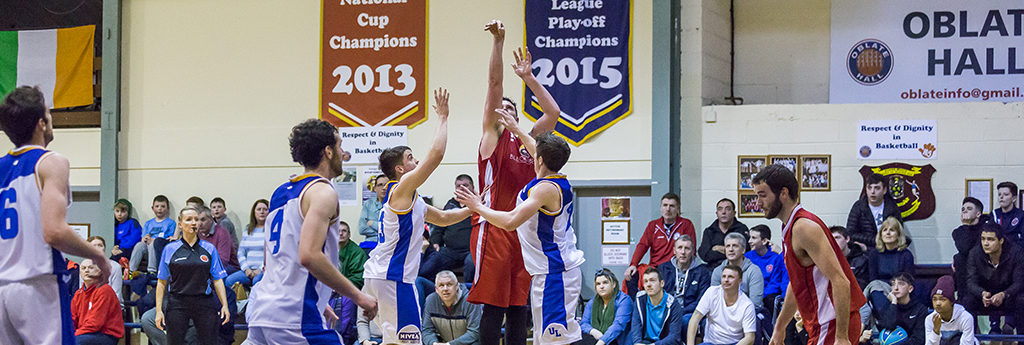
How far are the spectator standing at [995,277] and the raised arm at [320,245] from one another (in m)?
7.48

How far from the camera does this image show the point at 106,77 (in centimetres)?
1404

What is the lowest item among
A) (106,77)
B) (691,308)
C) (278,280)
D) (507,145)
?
(691,308)

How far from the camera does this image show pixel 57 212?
460 centimetres

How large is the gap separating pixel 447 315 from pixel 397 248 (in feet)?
13.3

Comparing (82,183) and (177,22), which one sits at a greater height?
(177,22)

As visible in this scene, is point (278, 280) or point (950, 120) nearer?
point (278, 280)

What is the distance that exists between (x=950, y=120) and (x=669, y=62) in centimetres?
301

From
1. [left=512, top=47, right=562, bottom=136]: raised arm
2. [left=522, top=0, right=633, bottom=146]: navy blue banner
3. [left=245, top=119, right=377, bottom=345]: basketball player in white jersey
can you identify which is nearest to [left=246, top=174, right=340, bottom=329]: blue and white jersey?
[left=245, top=119, right=377, bottom=345]: basketball player in white jersey

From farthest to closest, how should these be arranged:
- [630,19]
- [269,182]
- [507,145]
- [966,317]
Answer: [269,182] < [630,19] < [966,317] < [507,145]

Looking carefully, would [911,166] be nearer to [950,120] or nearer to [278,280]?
[950,120]

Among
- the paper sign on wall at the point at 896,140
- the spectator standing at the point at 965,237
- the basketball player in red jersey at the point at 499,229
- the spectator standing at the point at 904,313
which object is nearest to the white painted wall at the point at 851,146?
the paper sign on wall at the point at 896,140

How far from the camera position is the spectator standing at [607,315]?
10.4 metres

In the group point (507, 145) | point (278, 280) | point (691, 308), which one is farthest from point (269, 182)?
point (278, 280)

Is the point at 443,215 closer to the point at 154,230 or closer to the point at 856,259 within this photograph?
the point at 856,259
